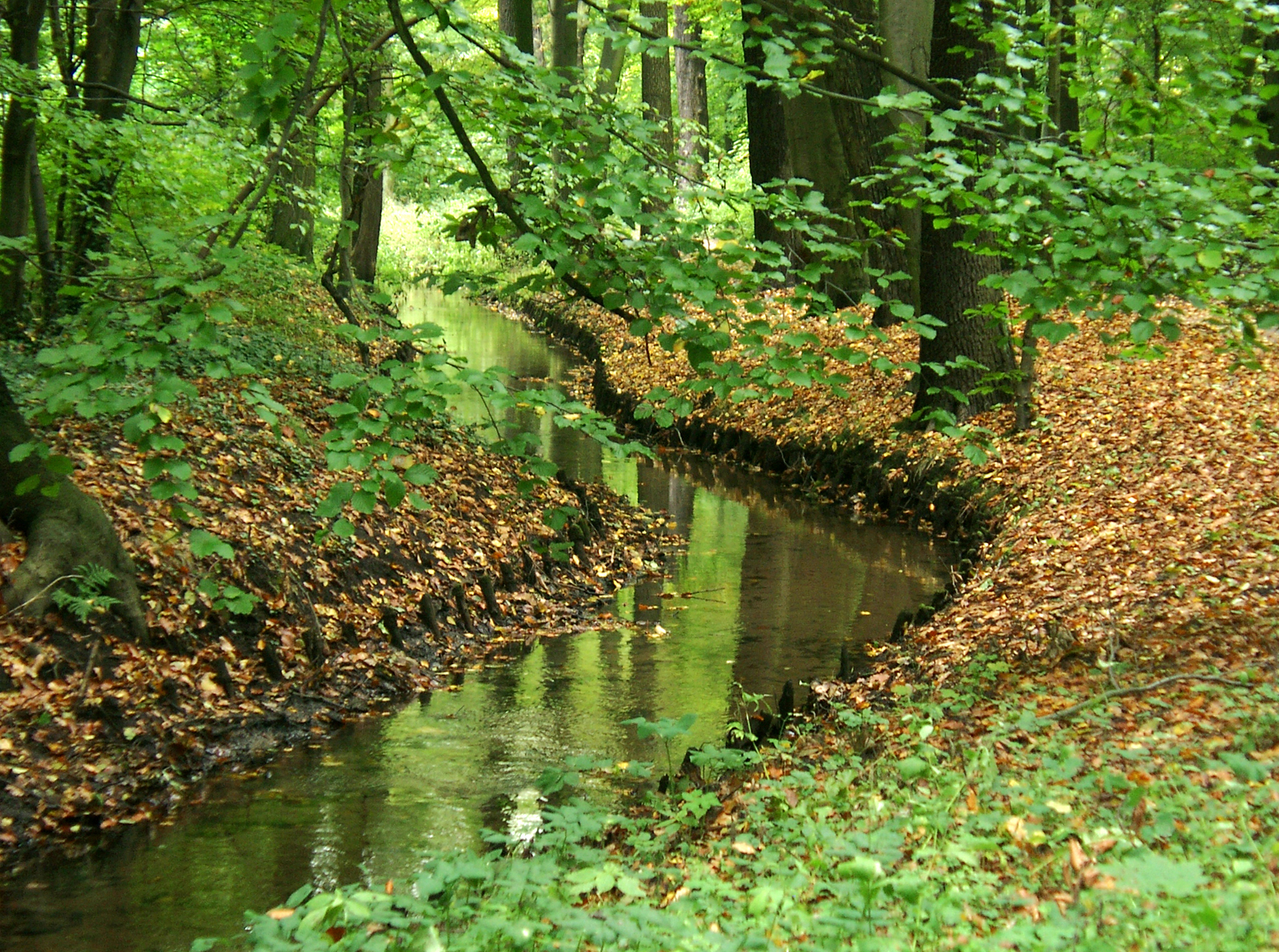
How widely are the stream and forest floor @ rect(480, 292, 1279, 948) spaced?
3.52 feet

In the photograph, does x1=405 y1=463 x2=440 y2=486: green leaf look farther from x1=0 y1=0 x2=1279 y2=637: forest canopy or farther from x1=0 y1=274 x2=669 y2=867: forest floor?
x1=0 y1=274 x2=669 y2=867: forest floor

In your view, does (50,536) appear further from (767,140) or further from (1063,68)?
(767,140)

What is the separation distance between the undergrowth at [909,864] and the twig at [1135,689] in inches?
2.7

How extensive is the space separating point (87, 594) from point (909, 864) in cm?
512

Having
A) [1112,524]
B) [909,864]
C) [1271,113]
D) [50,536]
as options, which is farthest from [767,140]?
[909,864]

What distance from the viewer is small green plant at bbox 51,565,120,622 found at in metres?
6.57

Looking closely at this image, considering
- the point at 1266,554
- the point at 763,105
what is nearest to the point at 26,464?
the point at 1266,554

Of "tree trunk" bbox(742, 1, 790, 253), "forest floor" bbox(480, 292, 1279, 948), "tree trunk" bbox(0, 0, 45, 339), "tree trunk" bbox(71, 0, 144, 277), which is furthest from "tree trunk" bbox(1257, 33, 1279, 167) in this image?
"tree trunk" bbox(71, 0, 144, 277)

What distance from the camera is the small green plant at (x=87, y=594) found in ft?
21.6

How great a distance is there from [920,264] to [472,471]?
5.51 m

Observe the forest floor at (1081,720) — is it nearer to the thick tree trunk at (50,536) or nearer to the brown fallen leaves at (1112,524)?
the brown fallen leaves at (1112,524)

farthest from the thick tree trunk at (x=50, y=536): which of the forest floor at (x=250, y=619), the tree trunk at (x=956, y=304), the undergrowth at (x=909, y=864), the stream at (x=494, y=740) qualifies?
the tree trunk at (x=956, y=304)

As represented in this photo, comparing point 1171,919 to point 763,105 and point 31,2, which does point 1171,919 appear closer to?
point 31,2

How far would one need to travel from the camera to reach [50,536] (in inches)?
265
